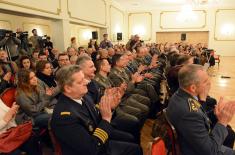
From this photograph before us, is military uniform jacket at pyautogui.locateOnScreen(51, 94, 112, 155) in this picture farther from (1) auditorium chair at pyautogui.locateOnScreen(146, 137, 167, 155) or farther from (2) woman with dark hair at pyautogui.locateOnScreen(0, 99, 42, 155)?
(2) woman with dark hair at pyautogui.locateOnScreen(0, 99, 42, 155)

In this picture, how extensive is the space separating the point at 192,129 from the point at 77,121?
30.5 inches

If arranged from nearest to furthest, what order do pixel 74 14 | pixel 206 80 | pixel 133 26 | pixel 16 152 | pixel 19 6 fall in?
pixel 206 80
pixel 16 152
pixel 19 6
pixel 74 14
pixel 133 26

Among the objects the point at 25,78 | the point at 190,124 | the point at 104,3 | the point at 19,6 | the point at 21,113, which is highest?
the point at 104,3

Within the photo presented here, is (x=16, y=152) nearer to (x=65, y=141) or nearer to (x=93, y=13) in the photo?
(x=65, y=141)

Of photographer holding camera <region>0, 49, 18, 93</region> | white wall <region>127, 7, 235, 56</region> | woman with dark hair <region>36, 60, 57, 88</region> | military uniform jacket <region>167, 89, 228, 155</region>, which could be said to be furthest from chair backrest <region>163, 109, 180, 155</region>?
white wall <region>127, 7, 235, 56</region>

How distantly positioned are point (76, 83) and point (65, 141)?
1.36 ft

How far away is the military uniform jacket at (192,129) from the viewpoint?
5.02 ft

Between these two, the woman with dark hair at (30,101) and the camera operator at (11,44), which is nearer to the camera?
the woman with dark hair at (30,101)

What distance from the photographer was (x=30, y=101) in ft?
8.65

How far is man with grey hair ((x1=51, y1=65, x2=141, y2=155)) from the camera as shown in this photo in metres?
1.46

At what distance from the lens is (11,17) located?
28.6 feet

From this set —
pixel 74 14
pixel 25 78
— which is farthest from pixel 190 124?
pixel 74 14

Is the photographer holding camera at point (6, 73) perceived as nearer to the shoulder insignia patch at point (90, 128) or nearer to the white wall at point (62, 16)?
the white wall at point (62, 16)

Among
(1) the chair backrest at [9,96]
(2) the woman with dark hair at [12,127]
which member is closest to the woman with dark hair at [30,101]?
(1) the chair backrest at [9,96]
